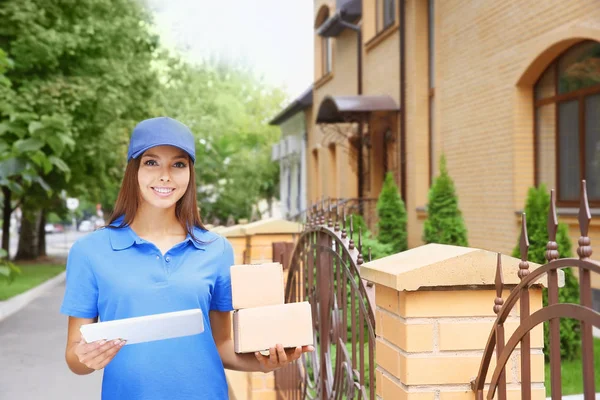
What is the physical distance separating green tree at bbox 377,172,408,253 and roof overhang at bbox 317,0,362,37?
6.35 m

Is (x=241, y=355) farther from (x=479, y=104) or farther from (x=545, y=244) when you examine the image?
(x=479, y=104)

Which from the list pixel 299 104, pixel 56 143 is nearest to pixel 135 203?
pixel 56 143

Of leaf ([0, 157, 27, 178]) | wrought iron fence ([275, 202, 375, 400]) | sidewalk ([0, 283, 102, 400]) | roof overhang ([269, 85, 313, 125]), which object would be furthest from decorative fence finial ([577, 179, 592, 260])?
roof overhang ([269, 85, 313, 125])

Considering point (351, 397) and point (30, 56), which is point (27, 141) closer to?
point (351, 397)

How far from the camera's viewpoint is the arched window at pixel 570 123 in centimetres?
957

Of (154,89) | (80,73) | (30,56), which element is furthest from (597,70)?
(154,89)

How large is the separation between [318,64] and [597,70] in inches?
650

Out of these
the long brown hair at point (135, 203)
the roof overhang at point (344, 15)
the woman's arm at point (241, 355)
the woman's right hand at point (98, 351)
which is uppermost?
the roof overhang at point (344, 15)

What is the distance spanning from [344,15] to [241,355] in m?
18.1

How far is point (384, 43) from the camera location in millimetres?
17484

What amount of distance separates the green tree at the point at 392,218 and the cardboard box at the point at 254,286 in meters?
12.0

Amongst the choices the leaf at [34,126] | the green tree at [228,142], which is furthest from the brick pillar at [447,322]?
the green tree at [228,142]

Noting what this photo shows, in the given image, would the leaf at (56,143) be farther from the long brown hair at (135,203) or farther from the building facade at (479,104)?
the building facade at (479,104)

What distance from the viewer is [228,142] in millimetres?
41969
